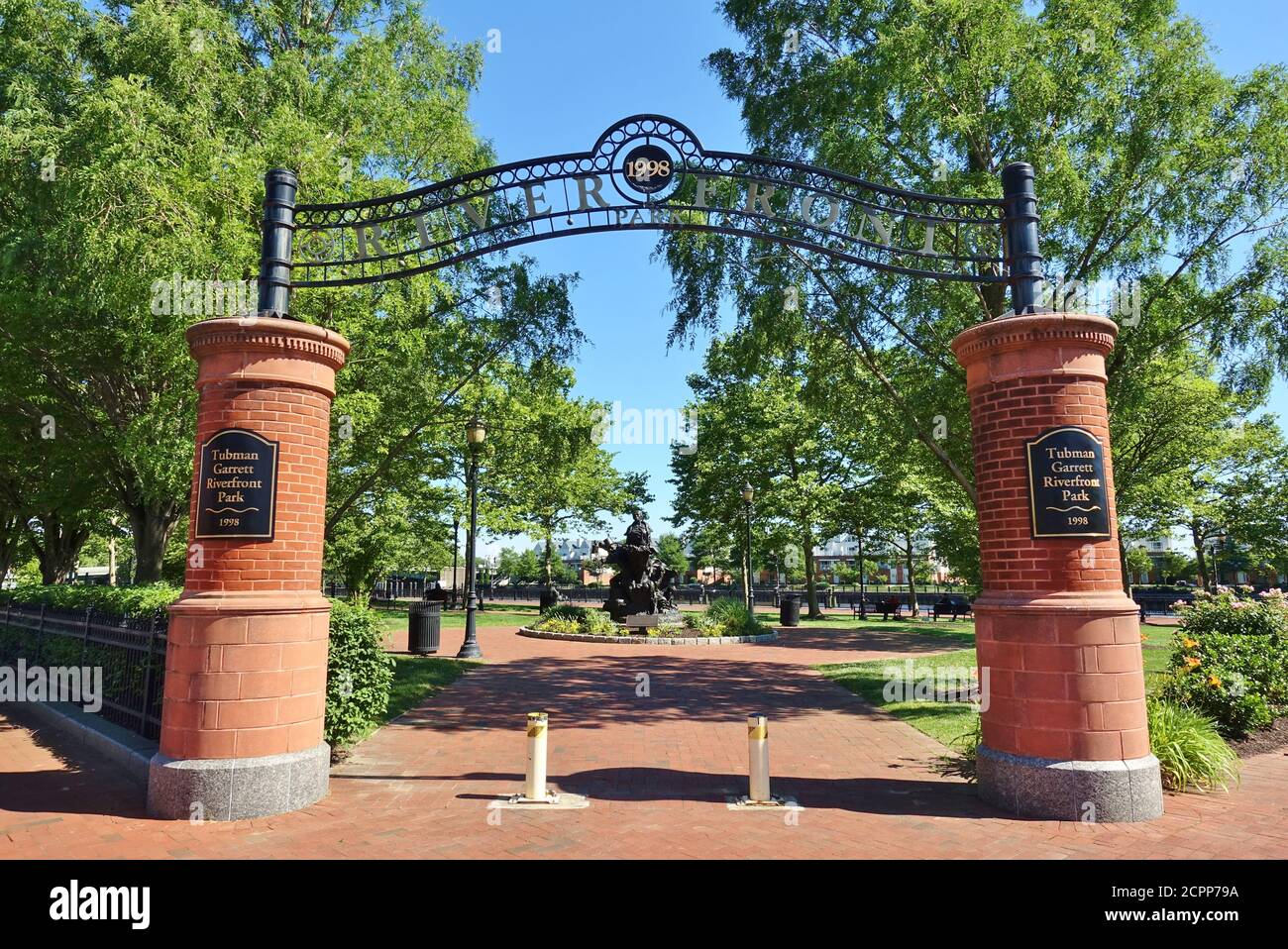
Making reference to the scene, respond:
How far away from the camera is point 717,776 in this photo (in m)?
6.50

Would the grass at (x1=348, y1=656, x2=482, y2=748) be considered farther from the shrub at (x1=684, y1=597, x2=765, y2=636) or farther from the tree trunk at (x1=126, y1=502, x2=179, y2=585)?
the shrub at (x1=684, y1=597, x2=765, y2=636)

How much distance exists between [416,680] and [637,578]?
31.1ft

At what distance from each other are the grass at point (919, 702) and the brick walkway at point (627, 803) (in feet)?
1.21

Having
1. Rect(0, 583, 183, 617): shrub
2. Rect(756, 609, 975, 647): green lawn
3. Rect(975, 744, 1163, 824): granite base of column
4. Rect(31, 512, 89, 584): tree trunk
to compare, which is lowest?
Rect(756, 609, 975, 647): green lawn

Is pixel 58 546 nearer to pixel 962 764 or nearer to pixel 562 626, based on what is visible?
pixel 562 626

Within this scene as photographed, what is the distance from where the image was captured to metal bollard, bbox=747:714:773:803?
5.63 meters

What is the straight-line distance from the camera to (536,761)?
18.6 ft

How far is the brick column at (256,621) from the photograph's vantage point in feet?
17.4

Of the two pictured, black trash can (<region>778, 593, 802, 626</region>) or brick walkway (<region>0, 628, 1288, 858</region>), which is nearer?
brick walkway (<region>0, 628, 1288, 858</region>)

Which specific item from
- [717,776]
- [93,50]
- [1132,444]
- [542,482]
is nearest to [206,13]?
[93,50]

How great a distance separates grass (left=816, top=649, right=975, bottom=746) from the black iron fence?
26.0ft

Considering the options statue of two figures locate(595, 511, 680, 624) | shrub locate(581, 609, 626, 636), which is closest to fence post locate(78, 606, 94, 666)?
shrub locate(581, 609, 626, 636)

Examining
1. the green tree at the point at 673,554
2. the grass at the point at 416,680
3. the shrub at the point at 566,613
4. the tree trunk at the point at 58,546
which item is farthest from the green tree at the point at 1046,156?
the green tree at the point at 673,554

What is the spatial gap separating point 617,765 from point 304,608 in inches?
125
